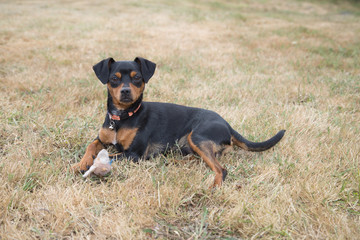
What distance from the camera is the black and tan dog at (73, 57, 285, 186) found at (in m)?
3.00

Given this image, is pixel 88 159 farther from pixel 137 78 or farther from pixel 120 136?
pixel 137 78

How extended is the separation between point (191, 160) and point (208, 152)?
0.89 feet

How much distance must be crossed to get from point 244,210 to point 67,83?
4108mm

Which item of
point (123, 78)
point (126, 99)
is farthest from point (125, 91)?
point (123, 78)

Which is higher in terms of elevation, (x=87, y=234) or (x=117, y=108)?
(x=117, y=108)

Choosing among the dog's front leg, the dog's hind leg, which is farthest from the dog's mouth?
the dog's hind leg

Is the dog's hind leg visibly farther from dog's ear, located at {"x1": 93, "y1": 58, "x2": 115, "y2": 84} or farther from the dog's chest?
dog's ear, located at {"x1": 93, "y1": 58, "x2": 115, "y2": 84}

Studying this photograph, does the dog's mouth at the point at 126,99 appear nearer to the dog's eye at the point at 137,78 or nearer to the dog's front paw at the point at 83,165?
the dog's eye at the point at 137,78

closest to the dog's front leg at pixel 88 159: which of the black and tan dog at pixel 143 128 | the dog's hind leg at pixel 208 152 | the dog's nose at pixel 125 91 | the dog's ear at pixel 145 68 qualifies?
the black and tan dog at pixel 143 128

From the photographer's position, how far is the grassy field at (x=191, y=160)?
6.87ft

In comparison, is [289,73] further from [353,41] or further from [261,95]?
[353,41]

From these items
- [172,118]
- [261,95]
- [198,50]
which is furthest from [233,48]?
[172,118]

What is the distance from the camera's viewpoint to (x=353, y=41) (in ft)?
29.9

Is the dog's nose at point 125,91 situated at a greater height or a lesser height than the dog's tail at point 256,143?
greater
